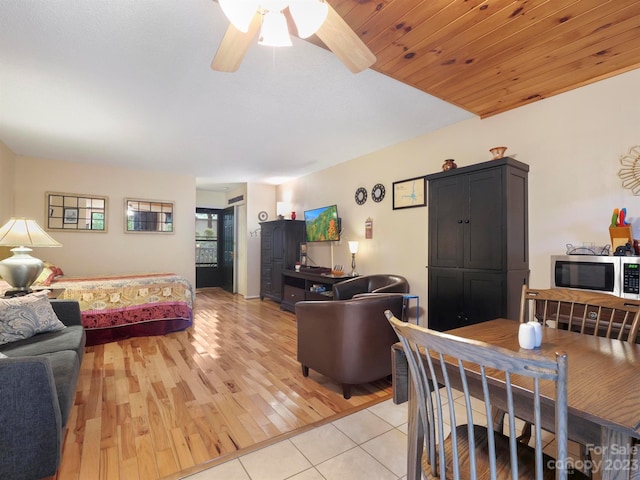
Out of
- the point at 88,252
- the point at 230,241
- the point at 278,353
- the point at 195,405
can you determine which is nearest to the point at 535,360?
the point at 195,405

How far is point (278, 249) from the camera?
19.9 feet

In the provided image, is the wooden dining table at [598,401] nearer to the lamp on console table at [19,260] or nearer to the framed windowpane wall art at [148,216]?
the lamp on console table at [19,260]

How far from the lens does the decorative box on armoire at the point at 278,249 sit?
5.92 meters

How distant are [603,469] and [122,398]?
284cm

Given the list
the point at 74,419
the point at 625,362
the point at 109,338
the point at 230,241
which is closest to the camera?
the point at 625,362

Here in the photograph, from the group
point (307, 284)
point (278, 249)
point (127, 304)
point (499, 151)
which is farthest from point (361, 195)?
point (127, 304)

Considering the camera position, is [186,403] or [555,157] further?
[555,157]

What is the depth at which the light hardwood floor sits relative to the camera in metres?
1.76

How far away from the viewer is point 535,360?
71 cm

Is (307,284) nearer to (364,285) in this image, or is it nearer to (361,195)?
(364,285)

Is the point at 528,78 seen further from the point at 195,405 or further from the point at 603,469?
the point at 195,405

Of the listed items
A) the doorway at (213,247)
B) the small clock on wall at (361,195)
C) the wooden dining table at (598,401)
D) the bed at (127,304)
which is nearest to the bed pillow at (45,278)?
the bed at (127,304)

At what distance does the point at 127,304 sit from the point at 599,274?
475 cm

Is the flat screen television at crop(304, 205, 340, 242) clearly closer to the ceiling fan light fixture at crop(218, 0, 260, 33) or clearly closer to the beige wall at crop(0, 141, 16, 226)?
the ceiling fan light fixture at crop(218, 0, 260, 33)
